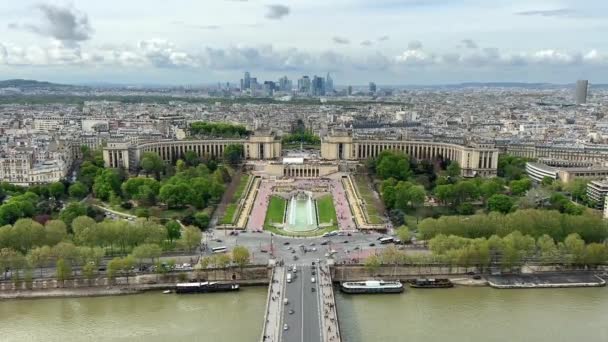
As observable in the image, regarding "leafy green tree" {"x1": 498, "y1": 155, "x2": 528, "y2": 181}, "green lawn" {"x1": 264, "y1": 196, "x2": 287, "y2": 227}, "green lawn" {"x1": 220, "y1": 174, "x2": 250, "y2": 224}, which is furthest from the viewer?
"leafy green tree" {"x1": 498, "y1": 155, "x2": 528, "y2": 181}

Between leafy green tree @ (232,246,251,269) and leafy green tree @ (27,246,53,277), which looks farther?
leafy green tree @ (232,246,251,269)

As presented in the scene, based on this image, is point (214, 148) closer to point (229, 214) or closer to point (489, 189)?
point (229, 214)

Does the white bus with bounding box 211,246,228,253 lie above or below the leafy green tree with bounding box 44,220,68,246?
below

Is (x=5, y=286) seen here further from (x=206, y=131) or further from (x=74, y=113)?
(x=74, y=113)

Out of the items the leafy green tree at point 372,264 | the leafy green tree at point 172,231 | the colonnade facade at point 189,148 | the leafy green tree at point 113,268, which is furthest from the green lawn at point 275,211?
the colonnade facade at point 189,148

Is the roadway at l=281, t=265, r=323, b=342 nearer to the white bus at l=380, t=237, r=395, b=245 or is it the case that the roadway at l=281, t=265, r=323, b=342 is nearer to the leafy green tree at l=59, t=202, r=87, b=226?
the white bus at l=380, t=237, r=395, b=245

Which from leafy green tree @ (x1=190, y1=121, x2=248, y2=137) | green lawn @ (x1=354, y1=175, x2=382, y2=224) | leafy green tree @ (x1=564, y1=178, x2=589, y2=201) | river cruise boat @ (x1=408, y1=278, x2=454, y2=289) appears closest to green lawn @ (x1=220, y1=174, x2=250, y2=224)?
green lawn @ (x1=354, y1=175, x2=382, y2=224)

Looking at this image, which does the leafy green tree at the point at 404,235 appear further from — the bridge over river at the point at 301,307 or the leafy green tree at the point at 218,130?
the leafy green tree at the point at 218,130
